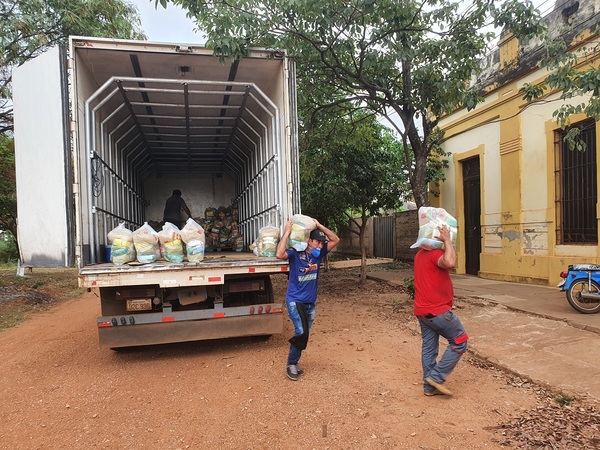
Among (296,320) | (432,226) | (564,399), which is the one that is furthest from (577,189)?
(296,320)

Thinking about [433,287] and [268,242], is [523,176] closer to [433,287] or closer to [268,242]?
[268,242]

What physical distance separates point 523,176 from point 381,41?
456 cm

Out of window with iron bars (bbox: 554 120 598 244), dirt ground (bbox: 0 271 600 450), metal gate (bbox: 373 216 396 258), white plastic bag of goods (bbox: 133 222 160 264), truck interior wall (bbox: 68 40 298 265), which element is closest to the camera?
dirt ground (bbox: 0 271 600 450)

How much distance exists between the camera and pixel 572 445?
274 centimetres

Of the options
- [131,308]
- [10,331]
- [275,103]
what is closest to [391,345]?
[131,308]

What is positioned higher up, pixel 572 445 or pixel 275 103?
pixel 275 103

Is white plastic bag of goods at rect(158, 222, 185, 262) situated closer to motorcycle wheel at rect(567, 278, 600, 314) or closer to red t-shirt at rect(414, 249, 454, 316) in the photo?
red t-shirt at rect(414, 249, 454, 316)

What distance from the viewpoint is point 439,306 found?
11.1 ft

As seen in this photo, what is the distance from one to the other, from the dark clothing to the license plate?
457 cm

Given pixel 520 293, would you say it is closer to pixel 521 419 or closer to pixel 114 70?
pixel 521 419

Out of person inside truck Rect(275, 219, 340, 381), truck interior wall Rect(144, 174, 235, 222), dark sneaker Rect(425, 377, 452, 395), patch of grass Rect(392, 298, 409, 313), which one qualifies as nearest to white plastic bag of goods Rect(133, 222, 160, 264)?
person inside truck Rect(275, 219, 340, 381)

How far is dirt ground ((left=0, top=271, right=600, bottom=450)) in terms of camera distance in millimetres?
2941

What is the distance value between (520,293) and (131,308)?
21.5 feet

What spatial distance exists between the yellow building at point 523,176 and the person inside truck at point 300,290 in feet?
19.5
